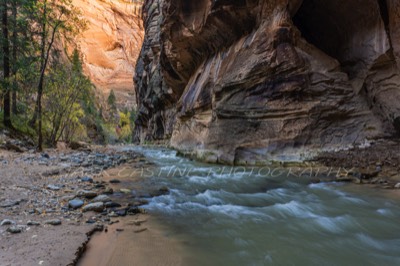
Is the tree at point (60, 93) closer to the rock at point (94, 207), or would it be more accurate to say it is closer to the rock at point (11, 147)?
A: the rock at point (11, 147)

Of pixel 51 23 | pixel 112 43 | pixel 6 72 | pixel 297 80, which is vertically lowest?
pixel 297 80

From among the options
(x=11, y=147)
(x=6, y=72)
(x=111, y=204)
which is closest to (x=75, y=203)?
(x=111, y=204)

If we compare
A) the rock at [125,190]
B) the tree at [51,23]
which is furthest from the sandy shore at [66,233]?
the tree at [51,23]

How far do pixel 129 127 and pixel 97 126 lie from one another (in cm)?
1679

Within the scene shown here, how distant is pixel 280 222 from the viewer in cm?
345

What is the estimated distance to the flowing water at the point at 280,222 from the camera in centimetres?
247

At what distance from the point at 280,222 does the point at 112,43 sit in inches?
3302

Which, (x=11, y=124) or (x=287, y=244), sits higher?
(x=11, y=124)

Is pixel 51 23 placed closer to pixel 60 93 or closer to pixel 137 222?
pixel 60 93

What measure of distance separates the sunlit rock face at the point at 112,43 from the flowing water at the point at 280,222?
72.4 meters

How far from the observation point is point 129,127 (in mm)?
58594

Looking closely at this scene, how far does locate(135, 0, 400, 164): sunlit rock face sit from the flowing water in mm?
2895

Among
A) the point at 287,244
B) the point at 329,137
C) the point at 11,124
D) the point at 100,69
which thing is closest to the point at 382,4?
the point at 329,137

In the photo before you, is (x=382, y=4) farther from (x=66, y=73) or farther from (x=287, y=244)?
(x=66, y=73)
